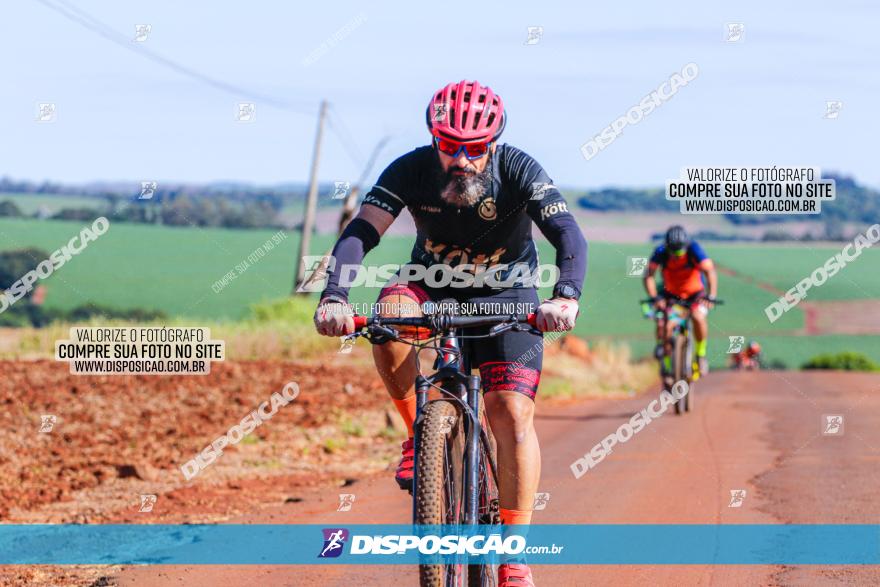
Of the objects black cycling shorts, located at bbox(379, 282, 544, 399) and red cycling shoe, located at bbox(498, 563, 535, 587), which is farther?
black cycling shorts, located at bbox(379, 282, 544, 399)

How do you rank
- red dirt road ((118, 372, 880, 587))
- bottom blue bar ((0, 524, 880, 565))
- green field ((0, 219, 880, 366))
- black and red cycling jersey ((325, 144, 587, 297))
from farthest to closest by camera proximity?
green field ((0, 219, 880, 366))
bottom blue bar ((0, 524, 880, 565))
red dirt road ((118, 372, 880, 587))
black and red cycling jersey ((325, 144, 587, 297))

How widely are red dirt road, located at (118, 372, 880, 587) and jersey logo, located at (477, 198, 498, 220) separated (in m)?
2.35

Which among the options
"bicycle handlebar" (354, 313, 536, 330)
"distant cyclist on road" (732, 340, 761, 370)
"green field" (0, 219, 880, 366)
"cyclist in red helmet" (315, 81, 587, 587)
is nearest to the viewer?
"bicycle handlebar" (354, 313, 536, 330)

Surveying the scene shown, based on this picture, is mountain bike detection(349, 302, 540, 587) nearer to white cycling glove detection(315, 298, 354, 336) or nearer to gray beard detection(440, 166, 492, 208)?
white cycling glove detection(315, 298, 354, 336)

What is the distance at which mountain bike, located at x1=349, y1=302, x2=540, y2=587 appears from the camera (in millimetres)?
5328

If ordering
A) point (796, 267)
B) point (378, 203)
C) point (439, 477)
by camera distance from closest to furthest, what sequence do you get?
point (439, 477) < point (378, 203) < point (796, 267)

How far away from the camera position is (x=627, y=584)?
23.9 feet

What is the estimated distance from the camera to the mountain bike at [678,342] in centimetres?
1711

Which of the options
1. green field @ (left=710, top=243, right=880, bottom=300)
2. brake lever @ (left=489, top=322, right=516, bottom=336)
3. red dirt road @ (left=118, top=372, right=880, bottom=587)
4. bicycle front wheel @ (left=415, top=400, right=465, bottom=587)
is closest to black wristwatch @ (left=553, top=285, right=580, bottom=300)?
brake lever @ (left=489, top=322, right=516, bottom=336)

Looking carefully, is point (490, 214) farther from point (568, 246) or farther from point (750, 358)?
point (750, 358)

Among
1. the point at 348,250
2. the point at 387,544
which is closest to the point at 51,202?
the point at 387,544

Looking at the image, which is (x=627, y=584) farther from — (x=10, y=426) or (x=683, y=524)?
(x=10, y=426)

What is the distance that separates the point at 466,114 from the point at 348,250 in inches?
34.1

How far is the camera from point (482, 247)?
6387 millimetres
